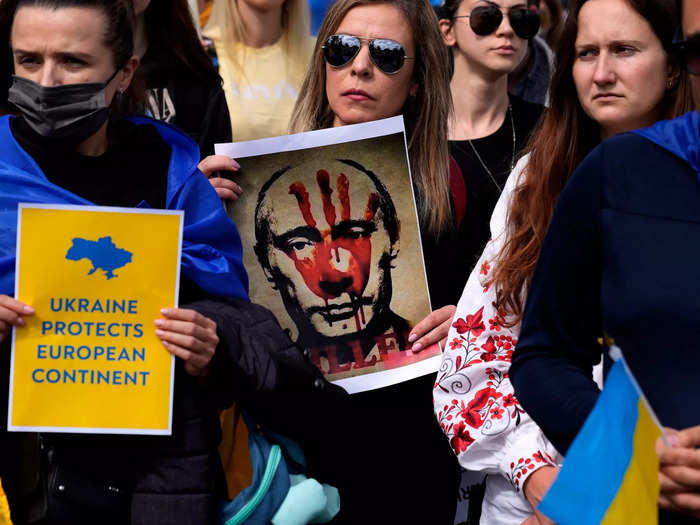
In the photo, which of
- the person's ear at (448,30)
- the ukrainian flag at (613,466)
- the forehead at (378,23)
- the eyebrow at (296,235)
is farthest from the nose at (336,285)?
the person's ear at (448,30)

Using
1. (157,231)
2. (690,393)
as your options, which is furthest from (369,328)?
(690,393)

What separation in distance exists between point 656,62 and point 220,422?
4.88 feet

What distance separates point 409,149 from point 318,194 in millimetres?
456

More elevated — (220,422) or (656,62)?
(656,62)

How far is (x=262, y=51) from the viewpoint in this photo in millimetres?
5000

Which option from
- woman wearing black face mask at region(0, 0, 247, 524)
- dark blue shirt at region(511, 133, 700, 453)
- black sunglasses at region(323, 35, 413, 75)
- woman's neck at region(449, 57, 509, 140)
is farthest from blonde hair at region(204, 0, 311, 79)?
dark blue shirt at region(511, 133, 700, 453)

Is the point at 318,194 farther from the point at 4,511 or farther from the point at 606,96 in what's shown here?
the point at 4,511

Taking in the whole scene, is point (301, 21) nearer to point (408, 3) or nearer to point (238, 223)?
point (408, 3)

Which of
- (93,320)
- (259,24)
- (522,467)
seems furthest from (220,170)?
(259,24)

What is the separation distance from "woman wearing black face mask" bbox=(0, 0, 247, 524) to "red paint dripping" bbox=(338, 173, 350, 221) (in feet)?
1.44

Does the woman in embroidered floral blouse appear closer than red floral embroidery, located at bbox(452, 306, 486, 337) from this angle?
Yes

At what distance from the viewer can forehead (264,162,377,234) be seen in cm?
333

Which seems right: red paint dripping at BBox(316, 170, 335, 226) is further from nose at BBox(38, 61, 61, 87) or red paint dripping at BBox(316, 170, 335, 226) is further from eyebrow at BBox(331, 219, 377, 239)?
nose at BBox(38, 61, 61, 87)

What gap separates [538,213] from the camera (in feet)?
9.82
